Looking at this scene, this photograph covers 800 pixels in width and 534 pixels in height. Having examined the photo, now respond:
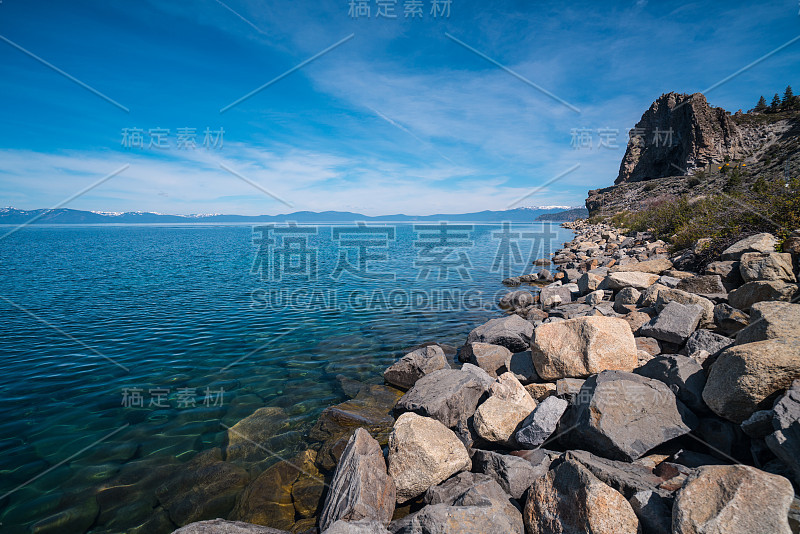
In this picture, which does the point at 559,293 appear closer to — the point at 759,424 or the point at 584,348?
the point at 584,348

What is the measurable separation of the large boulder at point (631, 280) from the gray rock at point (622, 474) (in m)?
9.41

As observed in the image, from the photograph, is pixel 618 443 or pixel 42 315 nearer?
pixel 618 443

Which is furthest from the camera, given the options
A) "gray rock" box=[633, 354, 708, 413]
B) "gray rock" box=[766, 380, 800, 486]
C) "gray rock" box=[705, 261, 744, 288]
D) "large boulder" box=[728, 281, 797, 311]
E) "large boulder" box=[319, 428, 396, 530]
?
"gray rock" box=[705, 261, 744, 288]

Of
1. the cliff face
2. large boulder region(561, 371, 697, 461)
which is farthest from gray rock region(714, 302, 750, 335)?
the cliff face

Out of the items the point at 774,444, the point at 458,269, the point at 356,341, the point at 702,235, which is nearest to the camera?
the point at 774,444

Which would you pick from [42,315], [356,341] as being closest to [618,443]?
[356,341]

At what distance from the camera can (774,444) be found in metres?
3.96

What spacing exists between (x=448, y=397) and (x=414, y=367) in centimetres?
289

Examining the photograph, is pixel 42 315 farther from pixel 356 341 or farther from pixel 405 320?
pixel 405 320

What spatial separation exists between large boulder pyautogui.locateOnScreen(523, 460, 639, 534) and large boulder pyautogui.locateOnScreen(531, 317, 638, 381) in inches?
134

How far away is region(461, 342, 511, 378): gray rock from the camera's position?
9.70 metres

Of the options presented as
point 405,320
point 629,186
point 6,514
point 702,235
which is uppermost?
point 629,186

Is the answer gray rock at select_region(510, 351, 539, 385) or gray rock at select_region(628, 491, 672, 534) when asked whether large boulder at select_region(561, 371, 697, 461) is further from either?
gray rock at select_region(510, 351, 539, 385)

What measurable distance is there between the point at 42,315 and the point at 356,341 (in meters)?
15.8
